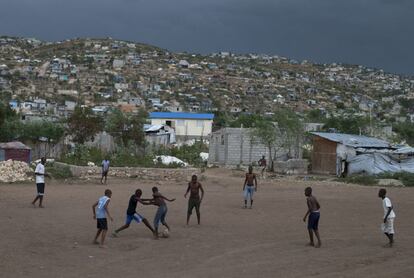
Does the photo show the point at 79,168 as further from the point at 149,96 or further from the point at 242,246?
the point at 149,96

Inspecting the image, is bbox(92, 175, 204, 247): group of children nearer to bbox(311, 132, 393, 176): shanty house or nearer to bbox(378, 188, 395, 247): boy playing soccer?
bbox(378, 188, 395, 247): boy playing soccer

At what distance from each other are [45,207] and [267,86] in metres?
129

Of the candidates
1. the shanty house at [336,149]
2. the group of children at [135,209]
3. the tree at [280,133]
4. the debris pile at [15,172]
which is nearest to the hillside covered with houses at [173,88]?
the tree at [280,133]

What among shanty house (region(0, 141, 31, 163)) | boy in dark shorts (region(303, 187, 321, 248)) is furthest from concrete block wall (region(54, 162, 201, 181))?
boy in dark shorts (region(303, 187, 321, 248))

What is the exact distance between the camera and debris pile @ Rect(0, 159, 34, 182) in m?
32.3

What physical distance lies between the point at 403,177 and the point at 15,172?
2149 centimetres

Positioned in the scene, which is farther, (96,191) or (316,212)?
(96,191)

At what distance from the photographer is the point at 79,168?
1412 inches

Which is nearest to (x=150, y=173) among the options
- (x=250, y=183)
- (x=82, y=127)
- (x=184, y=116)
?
(x=250, y=183)

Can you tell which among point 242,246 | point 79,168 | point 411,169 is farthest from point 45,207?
point 411,169

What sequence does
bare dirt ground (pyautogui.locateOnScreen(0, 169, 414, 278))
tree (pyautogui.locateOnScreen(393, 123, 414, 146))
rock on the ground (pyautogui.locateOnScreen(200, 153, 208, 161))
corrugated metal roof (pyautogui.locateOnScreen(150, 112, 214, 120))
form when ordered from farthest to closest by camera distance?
corrugated metal roof (pyautogui.locateOnScreen(150, 112, 214, 120)) → tree (pyautogui.locateOnScreen(393, 123, 414, 146)) → rock on the ground (pyautogui.locateOnScreen(200, 153, 208, 161)) → bare dirt ground (pyautogui.locateOnScreen(0, 169, 414, 278))

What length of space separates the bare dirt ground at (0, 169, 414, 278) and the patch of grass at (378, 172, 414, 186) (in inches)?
416

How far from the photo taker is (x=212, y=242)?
1506cm

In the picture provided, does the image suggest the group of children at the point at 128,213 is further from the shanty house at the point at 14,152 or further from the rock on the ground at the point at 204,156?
the rock on the ground at the point at 204,156
